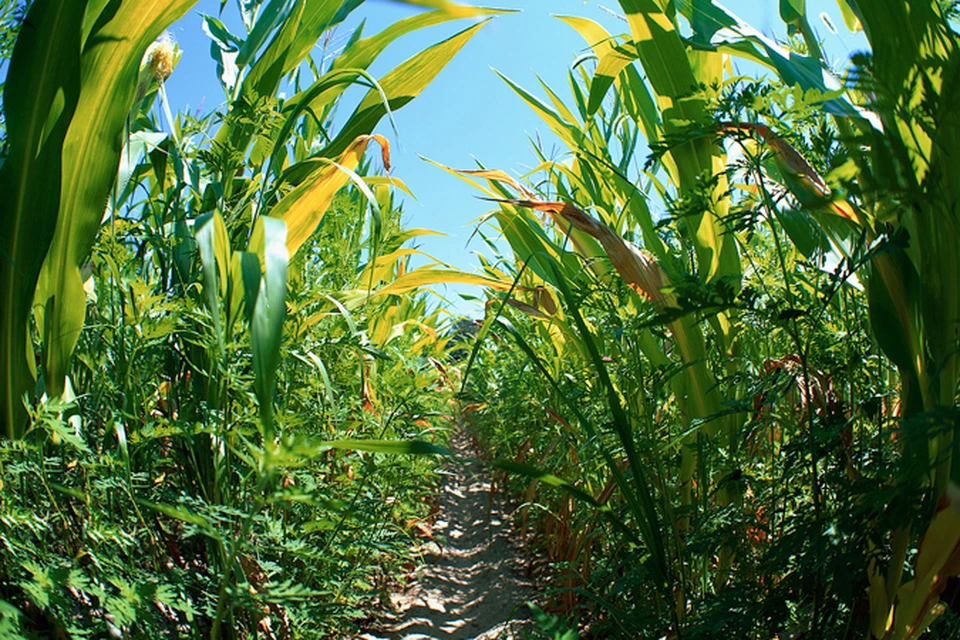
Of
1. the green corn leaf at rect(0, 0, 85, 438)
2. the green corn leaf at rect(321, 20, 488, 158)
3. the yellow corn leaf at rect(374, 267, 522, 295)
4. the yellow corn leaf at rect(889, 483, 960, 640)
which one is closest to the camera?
the yellow corn leaf at rect(889, 483, 960, 640)

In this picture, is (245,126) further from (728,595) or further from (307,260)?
(728,595)

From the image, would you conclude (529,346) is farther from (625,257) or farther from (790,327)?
(790,327)

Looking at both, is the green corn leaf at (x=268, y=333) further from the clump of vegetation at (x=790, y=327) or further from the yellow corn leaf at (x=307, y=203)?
the yellow corn leaf at (x=307, y=203)

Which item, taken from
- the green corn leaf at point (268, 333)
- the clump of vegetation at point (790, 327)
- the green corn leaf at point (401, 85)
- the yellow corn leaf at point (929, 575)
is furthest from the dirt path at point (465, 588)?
the green corn leaf at point (401, 85)

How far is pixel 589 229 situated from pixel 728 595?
0.55 meters

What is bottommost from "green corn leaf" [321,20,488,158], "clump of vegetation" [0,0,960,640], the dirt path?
the dirt path

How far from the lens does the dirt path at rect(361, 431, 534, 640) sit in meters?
1.53

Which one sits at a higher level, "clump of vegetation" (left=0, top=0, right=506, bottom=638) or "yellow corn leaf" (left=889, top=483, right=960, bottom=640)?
"clump of vegetation" (left=0, top=0, right=506, bottom=638)

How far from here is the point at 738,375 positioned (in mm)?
748

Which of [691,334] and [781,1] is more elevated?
[781,1]

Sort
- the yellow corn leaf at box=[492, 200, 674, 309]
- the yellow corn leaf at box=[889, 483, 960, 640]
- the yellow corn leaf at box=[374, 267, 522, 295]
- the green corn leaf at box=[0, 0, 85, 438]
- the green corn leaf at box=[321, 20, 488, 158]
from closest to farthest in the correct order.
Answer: the yellow corn leaf at box=[889, 483, 960, 640] < the green corn leaf at box=[0, 0, 85, 438] < the yellow corn leaf at box=[492, 200, 674, 309] < the green corn leaf at box=[321, 20, 488, 158] < the yellow corn leaf at box=[374, 267, 522, 295]

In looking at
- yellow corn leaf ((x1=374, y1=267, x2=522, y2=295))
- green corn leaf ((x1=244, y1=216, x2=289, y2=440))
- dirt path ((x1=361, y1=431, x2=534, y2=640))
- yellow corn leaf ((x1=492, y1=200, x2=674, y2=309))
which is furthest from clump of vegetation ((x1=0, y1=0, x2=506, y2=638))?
dirt path ((x1=361, y1=431, x2=534, y2=640))

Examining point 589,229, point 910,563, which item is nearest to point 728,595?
point 910,563

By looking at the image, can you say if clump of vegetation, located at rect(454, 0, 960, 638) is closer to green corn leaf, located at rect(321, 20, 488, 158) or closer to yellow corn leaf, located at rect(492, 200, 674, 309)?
yellow corn leaf, located at rect(492, 200, 674, 309)
